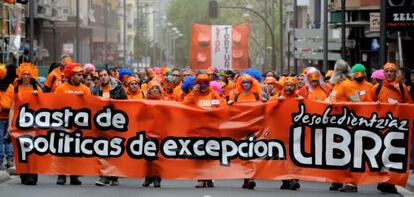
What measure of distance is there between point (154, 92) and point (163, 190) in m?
1.93

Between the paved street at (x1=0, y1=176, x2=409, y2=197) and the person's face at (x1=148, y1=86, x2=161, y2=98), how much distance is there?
1343 mm

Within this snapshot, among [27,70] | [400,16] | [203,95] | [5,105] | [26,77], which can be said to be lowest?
[5,105]

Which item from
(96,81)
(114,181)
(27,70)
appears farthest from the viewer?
(96,81)

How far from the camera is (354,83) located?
710 inches

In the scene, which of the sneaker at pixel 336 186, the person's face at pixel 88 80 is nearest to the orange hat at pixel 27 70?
the person's face at pixel 88 80

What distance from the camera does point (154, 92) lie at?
58.6 ft

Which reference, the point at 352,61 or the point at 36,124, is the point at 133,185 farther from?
the point at 352,61

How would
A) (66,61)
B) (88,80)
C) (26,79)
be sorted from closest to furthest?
(26,79) → (88,80) → (66,61)

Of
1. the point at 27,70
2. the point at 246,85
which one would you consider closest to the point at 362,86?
the point at 246,85

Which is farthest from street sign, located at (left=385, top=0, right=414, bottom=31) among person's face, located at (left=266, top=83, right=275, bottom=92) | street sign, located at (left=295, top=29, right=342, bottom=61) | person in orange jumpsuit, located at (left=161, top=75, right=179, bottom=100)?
street sign, located at (left=295, top=29, right=342, bottom=61)

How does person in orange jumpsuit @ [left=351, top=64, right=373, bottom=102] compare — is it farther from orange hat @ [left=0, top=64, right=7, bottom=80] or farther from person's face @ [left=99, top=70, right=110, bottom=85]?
orange hat @ [left=0, top=64, right=7, bottom=80]

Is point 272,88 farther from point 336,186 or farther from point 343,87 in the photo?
point 336,186

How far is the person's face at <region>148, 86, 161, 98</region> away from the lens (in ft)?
58.5

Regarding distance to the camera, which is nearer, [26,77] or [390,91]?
[390,91]
